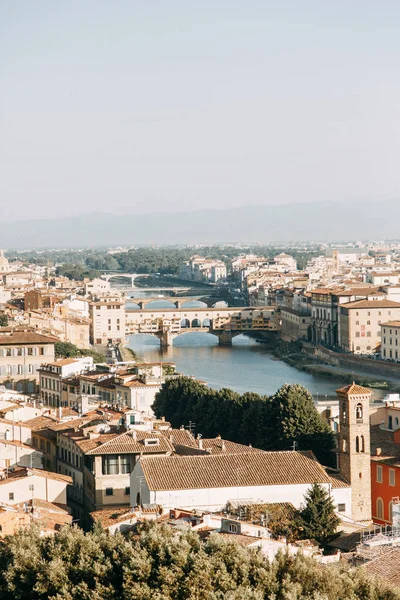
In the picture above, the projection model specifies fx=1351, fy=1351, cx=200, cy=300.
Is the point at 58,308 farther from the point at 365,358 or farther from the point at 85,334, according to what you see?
the point at 365,358

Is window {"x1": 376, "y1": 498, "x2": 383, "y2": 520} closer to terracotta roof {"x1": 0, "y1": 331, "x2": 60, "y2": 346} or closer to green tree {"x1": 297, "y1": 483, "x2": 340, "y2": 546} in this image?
green tree {"x1": 297, "y1": 483, "x2": 340, "y2": 546}

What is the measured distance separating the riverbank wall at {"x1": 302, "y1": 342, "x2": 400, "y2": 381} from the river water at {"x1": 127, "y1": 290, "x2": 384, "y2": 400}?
129 cm

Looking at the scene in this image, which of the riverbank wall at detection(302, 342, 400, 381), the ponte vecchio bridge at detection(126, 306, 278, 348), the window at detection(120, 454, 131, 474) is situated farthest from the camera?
the ponte vecchio bridge at detection(126, 306, 278, 348)

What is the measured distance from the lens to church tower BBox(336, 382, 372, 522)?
12.3m

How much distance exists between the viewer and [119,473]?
488 inches

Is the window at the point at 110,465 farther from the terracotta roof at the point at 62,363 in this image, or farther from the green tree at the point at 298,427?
the terracotta roof at the point at 62,363

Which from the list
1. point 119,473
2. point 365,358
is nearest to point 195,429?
point 119,473

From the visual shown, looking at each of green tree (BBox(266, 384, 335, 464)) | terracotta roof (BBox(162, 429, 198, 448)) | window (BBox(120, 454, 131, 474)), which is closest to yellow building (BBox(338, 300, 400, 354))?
green tree (BBox(266, 384, 335, 464))

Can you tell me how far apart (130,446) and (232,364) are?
2187cm

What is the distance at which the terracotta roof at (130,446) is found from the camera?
12352 mm

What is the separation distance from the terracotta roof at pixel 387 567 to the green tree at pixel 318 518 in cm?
208

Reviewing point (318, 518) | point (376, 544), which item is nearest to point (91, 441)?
point (318, 518)

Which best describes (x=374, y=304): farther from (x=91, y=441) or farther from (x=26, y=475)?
(x=26, y=475)

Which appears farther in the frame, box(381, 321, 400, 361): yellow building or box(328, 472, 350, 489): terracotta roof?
box(381, 321, 400, 361): yellow building
